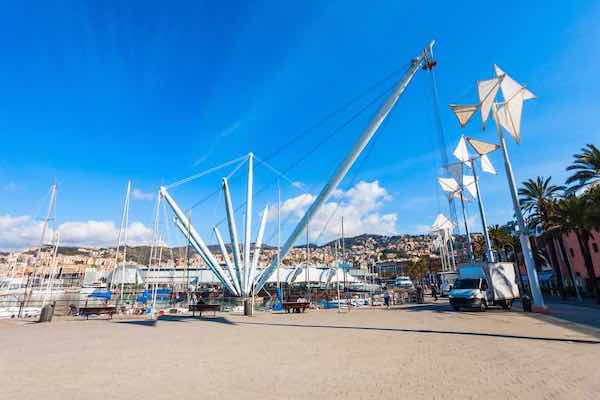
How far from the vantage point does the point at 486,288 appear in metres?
24.1

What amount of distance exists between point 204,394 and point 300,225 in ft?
82.0

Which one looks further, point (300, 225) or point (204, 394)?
point (300, 225)

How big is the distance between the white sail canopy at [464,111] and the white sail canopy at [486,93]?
55 centimetres

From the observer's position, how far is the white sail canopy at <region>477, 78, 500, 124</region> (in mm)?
23344

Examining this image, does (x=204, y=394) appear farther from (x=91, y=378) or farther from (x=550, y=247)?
(x=550, y=247)

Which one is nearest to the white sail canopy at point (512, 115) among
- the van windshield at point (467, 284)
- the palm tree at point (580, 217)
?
the van windshield at point (467, 284)

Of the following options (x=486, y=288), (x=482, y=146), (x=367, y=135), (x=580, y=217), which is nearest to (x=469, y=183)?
(x=580, y=217)

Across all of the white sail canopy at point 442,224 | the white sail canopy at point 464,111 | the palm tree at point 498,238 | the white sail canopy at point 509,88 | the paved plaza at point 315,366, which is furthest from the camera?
the white sail canopy at point 442,224

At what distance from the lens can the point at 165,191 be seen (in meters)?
39.4

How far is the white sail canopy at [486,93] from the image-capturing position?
2334 cm

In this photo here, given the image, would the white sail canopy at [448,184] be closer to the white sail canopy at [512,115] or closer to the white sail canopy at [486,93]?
the white sail canopy at [512,115]

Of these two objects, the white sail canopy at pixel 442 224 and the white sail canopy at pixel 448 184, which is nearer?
the white sail canopy at pixel 448 184

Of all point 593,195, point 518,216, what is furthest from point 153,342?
point 593,195

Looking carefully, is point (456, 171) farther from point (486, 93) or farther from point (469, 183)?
point (486, 93)
